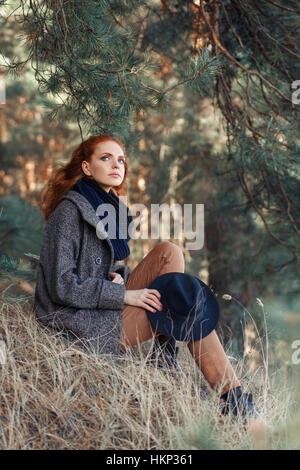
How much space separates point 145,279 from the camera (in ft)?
7.68

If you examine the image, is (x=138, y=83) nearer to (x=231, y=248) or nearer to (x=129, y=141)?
(x=129, y=141)

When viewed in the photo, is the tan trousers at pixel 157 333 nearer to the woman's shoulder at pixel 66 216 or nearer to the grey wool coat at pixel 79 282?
the grey wool coat at pixel 79 282

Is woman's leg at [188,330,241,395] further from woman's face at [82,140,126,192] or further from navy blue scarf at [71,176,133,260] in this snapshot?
woman's face at [82,140,126,192]

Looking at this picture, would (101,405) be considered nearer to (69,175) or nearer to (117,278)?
(117,278)

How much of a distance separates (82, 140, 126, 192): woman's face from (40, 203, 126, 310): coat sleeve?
27 centimetres

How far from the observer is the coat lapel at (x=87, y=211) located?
216cm

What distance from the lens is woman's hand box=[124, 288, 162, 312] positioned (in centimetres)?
214

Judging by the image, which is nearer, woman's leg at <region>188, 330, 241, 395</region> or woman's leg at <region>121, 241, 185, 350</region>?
woman's leg at <region>188, 330, 241, 395</region>

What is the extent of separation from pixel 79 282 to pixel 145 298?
0.88ft

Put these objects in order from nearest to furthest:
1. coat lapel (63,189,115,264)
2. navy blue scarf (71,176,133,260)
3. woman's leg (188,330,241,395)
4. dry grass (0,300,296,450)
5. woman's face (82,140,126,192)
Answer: dry grass (0,300,296,450)
woman's leg (188,330,241,395)
coat lapel (63,189,115,264)
navy blue scarf (71,176,133,260)
woman's face (82,140,126,192)

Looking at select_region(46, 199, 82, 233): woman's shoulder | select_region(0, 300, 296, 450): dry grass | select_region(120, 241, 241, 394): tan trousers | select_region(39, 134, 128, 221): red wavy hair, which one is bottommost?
select_region(0, 300, 296, 450): dry grass

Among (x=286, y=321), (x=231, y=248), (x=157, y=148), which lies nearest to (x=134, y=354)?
(x=286, y=321)

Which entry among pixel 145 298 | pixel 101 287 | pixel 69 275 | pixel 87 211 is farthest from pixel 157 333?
pixel 87 211

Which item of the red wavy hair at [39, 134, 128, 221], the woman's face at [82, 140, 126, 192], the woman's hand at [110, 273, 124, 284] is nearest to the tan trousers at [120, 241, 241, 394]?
the woman's hand at [110, 273, 124, 284]
